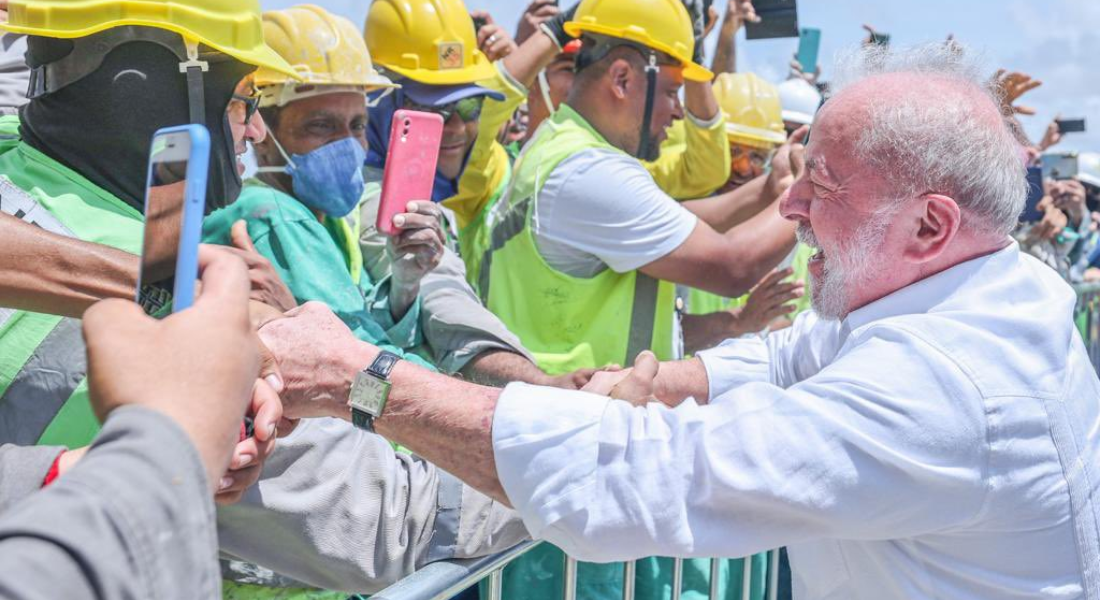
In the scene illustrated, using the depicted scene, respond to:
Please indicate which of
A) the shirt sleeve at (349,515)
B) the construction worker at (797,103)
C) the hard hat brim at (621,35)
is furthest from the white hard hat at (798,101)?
the shirt sleeve at (349,515)

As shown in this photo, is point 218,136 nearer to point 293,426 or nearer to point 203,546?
point 293,426

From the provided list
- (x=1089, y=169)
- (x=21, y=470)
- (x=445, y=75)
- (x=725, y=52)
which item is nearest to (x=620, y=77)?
(x=445, y=75)

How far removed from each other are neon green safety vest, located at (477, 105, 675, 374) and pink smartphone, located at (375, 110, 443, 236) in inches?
24.2

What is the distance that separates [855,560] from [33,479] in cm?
145

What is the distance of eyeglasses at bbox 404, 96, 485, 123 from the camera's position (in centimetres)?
468

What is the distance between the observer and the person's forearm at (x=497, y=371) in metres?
3.40

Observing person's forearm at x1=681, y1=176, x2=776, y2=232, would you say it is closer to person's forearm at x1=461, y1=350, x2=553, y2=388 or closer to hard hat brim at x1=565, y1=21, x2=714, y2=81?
hard hat brim at x1=565, y1=21, x2=714, y2=81

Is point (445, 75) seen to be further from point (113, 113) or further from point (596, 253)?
point (113, 113)

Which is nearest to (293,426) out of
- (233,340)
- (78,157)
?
(78,157)

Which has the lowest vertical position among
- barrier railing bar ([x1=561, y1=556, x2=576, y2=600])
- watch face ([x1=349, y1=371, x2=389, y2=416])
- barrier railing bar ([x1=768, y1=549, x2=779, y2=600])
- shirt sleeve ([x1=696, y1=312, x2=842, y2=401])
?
barrier railing bar ([x1=768, y1=549, x2=779, y2=600])

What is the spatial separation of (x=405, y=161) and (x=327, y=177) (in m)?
0.25

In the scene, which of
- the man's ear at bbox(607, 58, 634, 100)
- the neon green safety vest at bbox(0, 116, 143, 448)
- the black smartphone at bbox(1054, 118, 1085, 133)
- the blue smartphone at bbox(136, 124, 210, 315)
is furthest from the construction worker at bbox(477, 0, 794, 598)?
the black smartphone at bbox(1054, 118, 1085, 133)

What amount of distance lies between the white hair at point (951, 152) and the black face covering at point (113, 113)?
1480 mm

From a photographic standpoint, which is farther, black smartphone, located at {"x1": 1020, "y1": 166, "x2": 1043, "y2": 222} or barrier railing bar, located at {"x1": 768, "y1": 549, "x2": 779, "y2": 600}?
barrier railing bar, located at {"x1": 768, "y1": 549, "x2": 779, "y2": 600}
